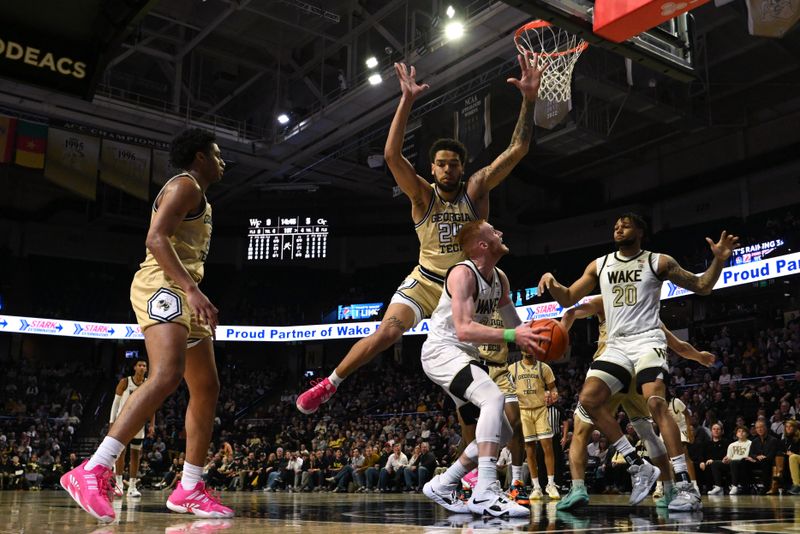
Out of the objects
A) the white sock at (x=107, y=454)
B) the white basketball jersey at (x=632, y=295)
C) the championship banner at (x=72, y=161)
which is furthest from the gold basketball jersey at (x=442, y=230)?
the championship banner at (x=72, y=161)

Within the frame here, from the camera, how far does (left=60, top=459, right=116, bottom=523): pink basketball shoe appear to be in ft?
11.7

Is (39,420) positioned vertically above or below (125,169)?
below

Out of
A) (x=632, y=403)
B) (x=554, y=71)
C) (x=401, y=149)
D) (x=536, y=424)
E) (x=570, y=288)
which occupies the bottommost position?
(x=536, y=424)

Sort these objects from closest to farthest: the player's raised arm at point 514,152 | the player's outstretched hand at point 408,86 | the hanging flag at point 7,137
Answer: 1. the player's outstretched hand at point 408,86
2. the player's raised arm at point 514,152
3. the hanging flag at point 7,137

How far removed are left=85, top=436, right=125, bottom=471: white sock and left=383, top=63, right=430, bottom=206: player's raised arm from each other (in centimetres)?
232

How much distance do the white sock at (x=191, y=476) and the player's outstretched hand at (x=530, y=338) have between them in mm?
2074

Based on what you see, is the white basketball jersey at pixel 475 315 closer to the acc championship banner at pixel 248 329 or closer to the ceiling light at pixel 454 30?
the ceiling light at pixel 454 30

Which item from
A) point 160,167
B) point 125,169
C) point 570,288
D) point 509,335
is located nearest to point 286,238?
point 160,167

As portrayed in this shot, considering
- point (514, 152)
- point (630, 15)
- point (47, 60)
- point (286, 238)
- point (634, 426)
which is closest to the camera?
point (47, 60)

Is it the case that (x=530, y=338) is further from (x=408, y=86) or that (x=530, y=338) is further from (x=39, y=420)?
(x=39, y=420)

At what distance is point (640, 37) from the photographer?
709 centimetres

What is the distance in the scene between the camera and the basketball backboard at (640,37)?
22.2ft

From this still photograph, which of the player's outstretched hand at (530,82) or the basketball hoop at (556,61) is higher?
the basketball hoop at (556,61)

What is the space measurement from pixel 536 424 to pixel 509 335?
5561mm
